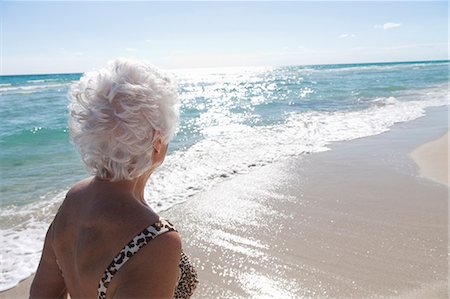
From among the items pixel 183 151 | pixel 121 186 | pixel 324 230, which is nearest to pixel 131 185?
pixel 121 186

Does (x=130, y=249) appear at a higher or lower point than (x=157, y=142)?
lower

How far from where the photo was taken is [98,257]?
4.54 feet

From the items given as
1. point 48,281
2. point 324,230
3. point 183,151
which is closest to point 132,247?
point 48,281

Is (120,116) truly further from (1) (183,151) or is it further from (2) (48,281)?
(1) (183,151)

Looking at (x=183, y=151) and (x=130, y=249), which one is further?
(x=183, y=151)

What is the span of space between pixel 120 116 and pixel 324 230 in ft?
12.2

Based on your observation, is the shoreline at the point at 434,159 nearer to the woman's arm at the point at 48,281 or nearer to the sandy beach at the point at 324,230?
the sandy beach at the point at 324,230

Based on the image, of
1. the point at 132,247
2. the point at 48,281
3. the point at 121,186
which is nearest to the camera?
the point at 132,247

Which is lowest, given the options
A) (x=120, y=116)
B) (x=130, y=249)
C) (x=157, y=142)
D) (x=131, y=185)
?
(x=130, y=249)

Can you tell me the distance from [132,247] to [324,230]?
3.64 m

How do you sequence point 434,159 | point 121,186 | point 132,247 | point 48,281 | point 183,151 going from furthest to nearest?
point 183,151 < point 434,159 < point 48,281 < point 121,186 < point 132,247

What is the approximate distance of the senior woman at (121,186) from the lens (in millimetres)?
1312

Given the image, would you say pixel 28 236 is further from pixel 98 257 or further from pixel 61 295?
pixel 98 257

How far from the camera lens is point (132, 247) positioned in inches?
51.9
